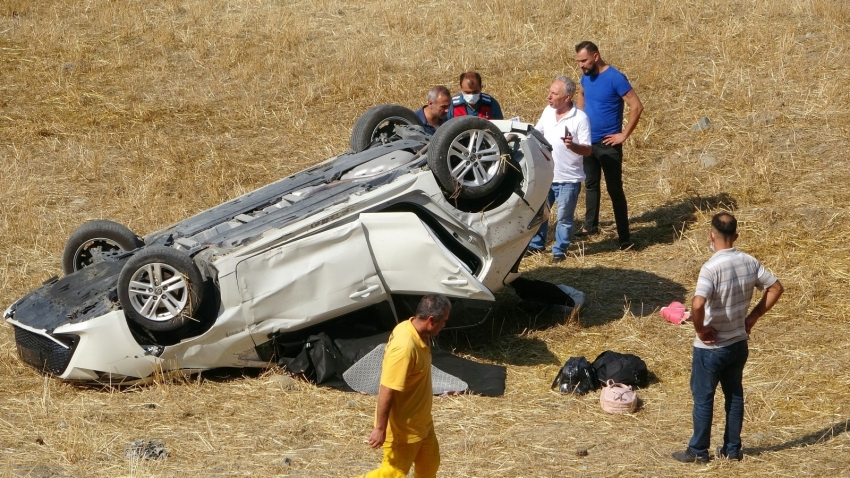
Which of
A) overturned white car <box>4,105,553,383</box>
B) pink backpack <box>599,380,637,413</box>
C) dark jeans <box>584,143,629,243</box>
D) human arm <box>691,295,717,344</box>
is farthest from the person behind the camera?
dark jeans <box>584,143,629,243</box>

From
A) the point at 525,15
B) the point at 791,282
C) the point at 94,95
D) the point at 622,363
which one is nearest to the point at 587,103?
the point at 791,282

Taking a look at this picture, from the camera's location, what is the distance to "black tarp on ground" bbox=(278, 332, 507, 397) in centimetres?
745

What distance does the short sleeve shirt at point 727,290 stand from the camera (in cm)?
571

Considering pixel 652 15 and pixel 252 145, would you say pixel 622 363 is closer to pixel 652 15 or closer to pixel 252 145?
pixel 252 145

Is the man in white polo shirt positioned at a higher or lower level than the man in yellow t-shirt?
higher

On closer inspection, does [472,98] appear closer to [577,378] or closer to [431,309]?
[577,378]

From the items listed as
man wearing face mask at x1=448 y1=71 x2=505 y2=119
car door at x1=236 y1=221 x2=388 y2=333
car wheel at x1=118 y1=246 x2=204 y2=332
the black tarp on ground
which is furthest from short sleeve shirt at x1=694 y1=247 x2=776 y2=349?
man wearing face mask at x1=448 y1=71 x2=505 y2=119

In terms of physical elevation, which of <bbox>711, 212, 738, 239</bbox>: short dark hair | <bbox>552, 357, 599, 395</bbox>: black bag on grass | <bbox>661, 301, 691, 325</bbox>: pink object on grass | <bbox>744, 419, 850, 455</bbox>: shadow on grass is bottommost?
<bbox>744, 419, 850, 455</bbox>: shadow on grass

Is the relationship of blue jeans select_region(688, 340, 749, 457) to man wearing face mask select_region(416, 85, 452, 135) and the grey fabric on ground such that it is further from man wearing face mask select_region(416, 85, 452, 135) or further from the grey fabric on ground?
man wearing face mask select_region(416, 85, 452, 135)

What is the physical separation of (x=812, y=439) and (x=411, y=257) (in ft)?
9.61

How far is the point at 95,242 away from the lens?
26.9 feet

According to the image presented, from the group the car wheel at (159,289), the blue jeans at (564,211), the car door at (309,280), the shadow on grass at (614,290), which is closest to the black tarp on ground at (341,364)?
the car door at (309,280)

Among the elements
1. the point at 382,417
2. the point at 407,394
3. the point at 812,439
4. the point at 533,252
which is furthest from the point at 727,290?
the point at 533,252

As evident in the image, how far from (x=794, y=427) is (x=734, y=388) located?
994mm
